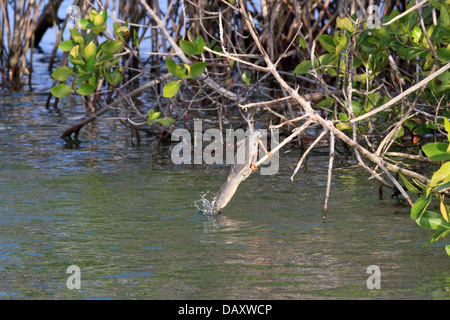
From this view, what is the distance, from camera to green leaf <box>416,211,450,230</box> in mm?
3180

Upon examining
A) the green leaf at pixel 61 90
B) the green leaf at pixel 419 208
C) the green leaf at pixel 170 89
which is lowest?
the green leaf at pixel 419 208

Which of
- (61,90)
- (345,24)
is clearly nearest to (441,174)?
(345,24)

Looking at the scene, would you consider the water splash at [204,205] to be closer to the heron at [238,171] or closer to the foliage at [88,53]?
the heron at [238,171]

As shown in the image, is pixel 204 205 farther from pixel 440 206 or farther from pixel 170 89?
pixel 440 206

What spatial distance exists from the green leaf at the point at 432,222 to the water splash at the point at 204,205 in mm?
1307

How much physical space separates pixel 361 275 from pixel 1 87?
693 centimetres

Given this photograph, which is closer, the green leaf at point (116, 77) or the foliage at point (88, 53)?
the foliage at point (88, 53)

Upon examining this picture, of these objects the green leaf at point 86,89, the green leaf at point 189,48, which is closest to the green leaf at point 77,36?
the green leaf at point 86,89

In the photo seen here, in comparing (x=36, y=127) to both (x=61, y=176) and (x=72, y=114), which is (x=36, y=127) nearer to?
(x=72, y=114)

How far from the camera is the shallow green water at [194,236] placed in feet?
10.1

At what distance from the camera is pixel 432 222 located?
318 centimetres

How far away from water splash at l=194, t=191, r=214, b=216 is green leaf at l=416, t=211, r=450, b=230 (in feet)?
4.29

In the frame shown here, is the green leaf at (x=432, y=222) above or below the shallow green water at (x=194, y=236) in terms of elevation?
above
